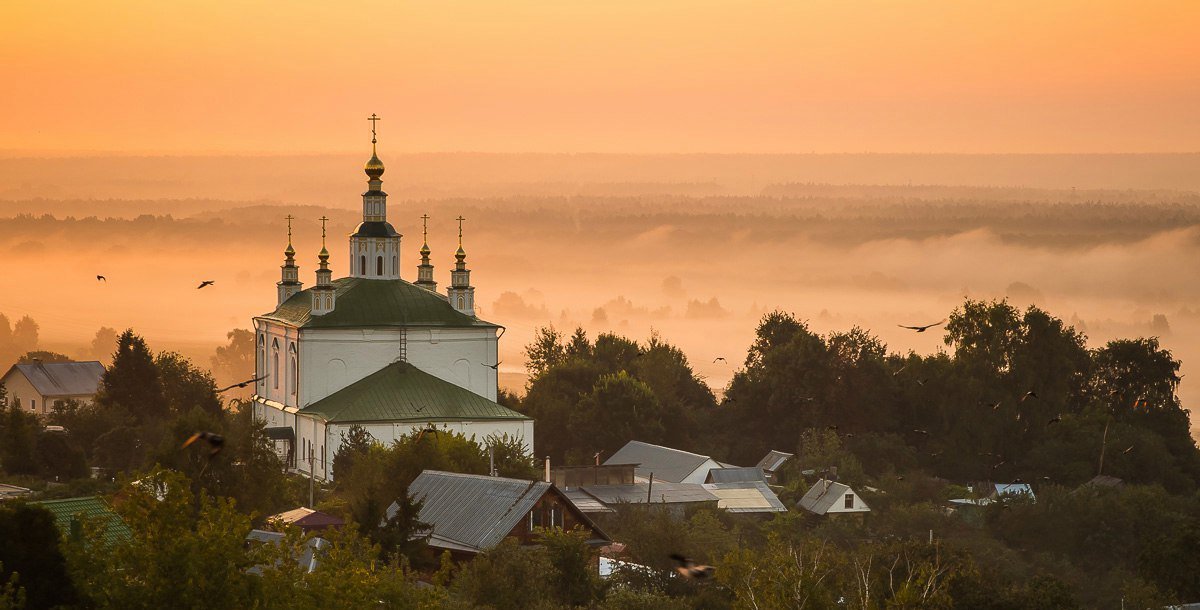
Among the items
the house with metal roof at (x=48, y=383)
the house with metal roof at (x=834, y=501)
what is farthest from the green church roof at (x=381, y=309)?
the house with metal roof at (x=48, y=383)

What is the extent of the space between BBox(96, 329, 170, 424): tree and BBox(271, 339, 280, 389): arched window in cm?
692

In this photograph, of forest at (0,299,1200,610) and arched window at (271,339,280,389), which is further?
arched window at (271,339,280,389)

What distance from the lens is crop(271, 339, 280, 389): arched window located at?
86.4m

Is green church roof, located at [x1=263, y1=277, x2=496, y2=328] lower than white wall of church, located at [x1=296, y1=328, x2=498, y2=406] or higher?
higher

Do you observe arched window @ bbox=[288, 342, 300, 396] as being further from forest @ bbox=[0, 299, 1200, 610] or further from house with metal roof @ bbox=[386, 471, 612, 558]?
house with metal roof @ bbox=[386, 471, 612, 558]

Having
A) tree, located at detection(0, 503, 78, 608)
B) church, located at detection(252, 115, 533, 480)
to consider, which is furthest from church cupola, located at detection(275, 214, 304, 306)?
tree, located at detection(0, 503, 78, 608)

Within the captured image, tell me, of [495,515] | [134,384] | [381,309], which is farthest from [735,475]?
[495,515]

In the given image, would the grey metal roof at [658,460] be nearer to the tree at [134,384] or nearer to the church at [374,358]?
the church at [374,358]

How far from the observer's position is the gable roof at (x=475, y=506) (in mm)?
51750

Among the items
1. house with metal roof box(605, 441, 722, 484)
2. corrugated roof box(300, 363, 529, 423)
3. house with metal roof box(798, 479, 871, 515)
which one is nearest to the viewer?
house with metal roof box(798, 479, 871, 515)

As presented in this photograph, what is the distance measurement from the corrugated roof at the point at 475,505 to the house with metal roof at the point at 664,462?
25.4m

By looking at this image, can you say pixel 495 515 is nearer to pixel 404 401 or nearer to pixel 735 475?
pixel 404 401

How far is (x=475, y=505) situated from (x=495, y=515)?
1.58 metres

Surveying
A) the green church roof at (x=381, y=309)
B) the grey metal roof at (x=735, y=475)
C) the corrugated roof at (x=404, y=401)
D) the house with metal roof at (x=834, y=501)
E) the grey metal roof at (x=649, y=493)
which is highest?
the green church roof at (x=381, y=309)
